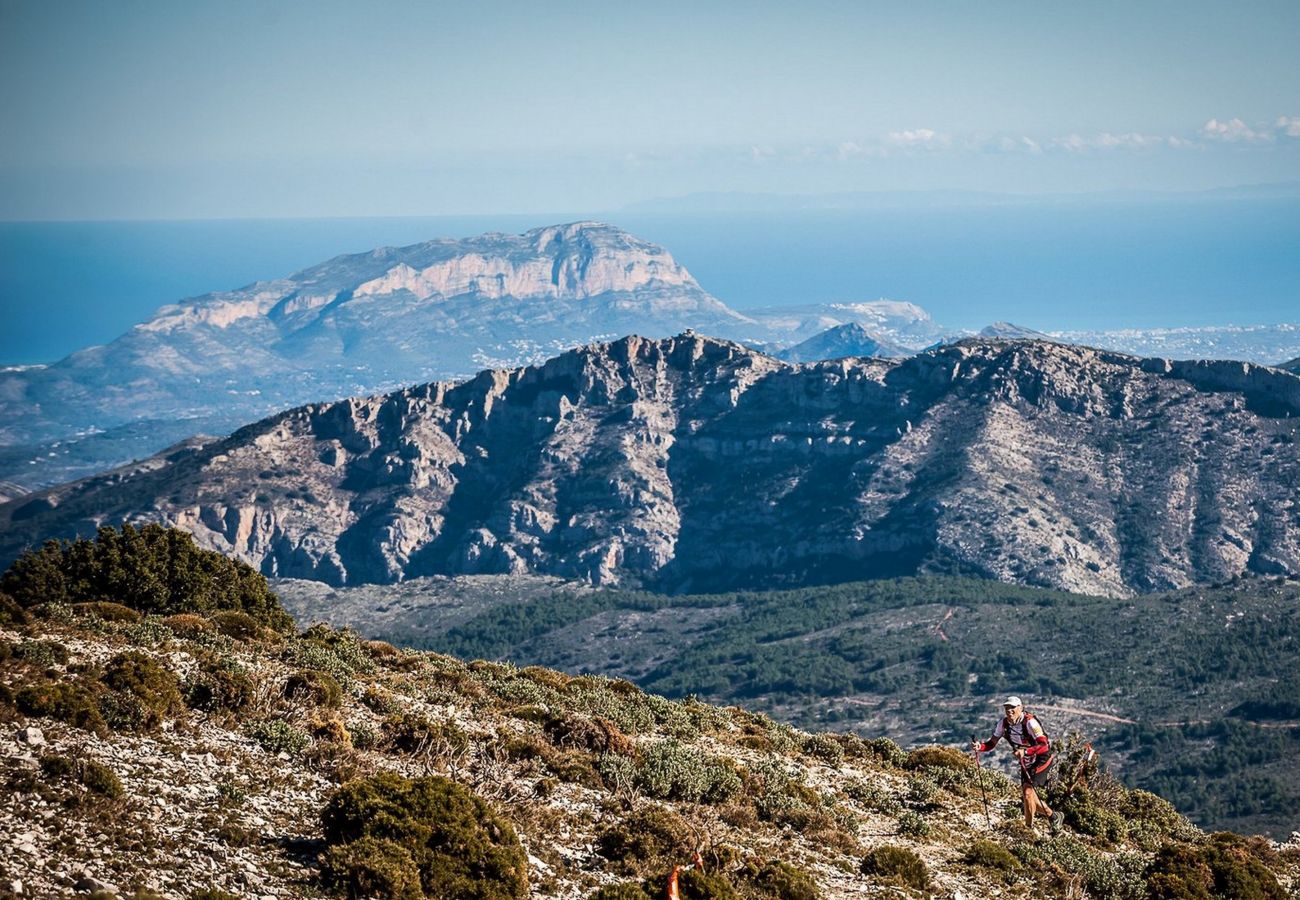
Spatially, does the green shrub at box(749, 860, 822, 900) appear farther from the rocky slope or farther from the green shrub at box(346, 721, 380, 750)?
the green shrub at box(346, 721, 380, 750)

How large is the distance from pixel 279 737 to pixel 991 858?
1602cm

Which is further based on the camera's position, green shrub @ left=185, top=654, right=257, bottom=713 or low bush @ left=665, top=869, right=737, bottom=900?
green shrub @ left=185, top=654, right=257, bottom=713

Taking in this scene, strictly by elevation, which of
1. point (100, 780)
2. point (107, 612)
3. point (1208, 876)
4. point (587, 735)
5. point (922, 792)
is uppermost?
point (100, 780)

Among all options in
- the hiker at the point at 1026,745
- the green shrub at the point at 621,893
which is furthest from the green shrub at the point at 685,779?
the green shrub at the point at 621,893

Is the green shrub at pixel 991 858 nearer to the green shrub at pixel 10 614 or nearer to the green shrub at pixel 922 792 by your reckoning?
the green shrub at pixel 922 792

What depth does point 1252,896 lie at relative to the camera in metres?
26.4

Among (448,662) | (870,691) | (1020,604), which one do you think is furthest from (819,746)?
(1020,604)

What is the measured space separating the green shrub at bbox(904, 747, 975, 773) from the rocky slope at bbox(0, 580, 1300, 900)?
0.10 metres

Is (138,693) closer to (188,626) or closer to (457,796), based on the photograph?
(457,796)

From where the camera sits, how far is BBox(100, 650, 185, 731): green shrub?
25000 mm

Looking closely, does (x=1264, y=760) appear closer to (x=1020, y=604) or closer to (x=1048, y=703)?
(x=1048, y=703)

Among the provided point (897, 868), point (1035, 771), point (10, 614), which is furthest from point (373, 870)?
point (10, 614)

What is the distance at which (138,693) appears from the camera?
2586 centimetres

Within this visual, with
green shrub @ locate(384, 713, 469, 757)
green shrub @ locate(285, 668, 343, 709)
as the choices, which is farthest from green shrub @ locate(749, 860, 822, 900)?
green shrub @ locate(285, 668, 343, 709)
